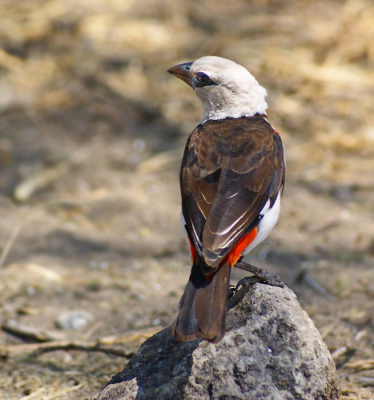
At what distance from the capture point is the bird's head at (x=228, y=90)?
3912mm

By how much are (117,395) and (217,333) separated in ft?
2.16

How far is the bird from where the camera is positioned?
2.60m

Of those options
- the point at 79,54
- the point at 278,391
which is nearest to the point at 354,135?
the point at 79,54

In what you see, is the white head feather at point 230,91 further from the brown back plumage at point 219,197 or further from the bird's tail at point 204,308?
the bird's tail at point 204,308

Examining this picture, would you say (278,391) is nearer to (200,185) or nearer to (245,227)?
(245,227)

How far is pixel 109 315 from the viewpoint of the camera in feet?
14.7

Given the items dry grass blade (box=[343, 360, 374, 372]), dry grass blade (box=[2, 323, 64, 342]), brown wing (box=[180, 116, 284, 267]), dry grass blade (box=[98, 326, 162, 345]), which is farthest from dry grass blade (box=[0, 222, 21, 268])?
dry grass blade (box=[343, 360, 374, 372])

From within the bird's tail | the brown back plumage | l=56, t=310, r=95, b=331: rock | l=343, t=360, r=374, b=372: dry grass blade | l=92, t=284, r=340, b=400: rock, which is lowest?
l=56, t=310, r=95, b=331: rock

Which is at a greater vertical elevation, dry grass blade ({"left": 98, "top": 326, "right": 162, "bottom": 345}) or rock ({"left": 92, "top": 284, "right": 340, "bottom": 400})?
rock ({"left": 92, "top": 284, "right": 340, "bottom": 400})

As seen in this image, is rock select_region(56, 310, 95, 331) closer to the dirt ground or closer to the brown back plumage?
the dirt ground

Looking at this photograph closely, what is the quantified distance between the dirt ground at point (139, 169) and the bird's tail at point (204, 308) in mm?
A: 1213

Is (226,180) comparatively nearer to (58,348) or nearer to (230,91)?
(230,91)

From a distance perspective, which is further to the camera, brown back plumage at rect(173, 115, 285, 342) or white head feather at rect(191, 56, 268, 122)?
white head feather at rect(191, 56, 268, 122)

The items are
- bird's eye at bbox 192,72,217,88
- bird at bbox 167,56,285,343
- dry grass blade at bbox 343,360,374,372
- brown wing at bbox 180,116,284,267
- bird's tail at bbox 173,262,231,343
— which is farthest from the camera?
bird's eye at bbox 192,72,217,88
